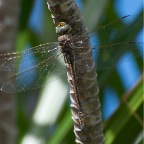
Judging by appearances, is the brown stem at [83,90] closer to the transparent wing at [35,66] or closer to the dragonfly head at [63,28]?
the dragonfly head at [63,28]

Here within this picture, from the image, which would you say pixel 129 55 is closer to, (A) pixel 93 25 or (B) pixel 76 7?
(B) pixel 76 7

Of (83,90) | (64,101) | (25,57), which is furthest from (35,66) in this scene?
(64,101)

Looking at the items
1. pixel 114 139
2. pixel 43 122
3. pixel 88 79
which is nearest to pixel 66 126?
pixel 43 122

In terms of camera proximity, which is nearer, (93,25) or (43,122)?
(43,122)

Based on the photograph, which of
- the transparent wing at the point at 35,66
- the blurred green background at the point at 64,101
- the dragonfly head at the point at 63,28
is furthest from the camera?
the blurred green background at the point at 64,101

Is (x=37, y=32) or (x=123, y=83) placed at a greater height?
(x=37, y=32)

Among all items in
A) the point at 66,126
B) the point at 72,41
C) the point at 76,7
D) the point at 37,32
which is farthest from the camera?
the point at 37,32

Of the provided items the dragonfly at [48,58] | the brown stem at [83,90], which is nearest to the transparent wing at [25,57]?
the dragonfly at [48,58]

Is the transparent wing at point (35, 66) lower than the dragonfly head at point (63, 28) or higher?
lower

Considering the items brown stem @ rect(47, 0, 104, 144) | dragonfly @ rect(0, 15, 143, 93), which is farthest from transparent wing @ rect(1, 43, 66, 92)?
brown stem @ rect(47, 0, 104, 144)
